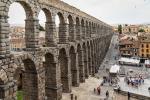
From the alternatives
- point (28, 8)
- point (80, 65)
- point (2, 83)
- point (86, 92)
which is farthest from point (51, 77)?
point (80, 65)

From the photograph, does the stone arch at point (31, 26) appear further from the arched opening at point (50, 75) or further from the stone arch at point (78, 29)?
Result: the stone arch at point (78, 29)

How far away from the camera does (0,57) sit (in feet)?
50.3

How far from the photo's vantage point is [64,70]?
2908cm

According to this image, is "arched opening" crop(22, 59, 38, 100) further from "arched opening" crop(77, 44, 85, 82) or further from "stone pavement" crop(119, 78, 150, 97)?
"arched opening" crop(77, 44, 85, 82)

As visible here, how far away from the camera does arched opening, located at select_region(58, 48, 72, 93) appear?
28.4 meters

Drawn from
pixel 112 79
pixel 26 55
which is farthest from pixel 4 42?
pixel 112 79

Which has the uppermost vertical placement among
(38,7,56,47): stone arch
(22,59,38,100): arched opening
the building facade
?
(38,7,56,47): stone arch

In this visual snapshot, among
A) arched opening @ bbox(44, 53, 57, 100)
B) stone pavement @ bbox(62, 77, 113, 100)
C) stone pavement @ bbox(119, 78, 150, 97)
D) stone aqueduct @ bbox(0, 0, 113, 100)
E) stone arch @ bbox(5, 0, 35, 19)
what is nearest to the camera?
stone aqueduct @ bbox(0, 0, 113, 100)

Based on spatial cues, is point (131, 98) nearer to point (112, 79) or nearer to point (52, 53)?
point (52, 53)

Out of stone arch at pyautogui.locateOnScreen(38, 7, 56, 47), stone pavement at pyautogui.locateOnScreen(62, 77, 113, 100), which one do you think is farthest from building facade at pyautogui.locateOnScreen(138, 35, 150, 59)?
stone arch at pyautogui.locateOnScreen(38, 7, 56, 47)

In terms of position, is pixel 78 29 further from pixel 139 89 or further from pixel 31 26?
pixel 31 26

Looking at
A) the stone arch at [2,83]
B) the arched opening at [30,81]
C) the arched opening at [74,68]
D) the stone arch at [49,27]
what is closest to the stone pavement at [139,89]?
the arched opening at [30,81]

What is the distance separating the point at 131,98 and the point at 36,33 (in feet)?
33.7

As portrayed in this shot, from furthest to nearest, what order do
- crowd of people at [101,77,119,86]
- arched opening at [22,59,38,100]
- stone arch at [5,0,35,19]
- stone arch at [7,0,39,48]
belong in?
crowd of people at [101,77,119,86] → arched opening at [22,59,38,100] → stone arch at [7,0,39,48] → stone arch at [5,0,35,19]
